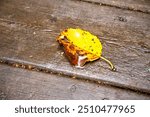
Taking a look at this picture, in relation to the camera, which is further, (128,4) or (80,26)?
(128,4)

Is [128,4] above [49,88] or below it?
above

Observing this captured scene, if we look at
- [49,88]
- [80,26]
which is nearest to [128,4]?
[80,26]

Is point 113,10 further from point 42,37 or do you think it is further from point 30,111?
point 30,111

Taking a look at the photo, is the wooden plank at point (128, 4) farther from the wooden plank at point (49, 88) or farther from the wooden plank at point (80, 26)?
the wooden plank at point (49, 88)

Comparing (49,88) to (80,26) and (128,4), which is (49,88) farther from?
(128,4)

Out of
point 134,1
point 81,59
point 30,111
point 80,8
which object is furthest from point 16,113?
point 134,1
